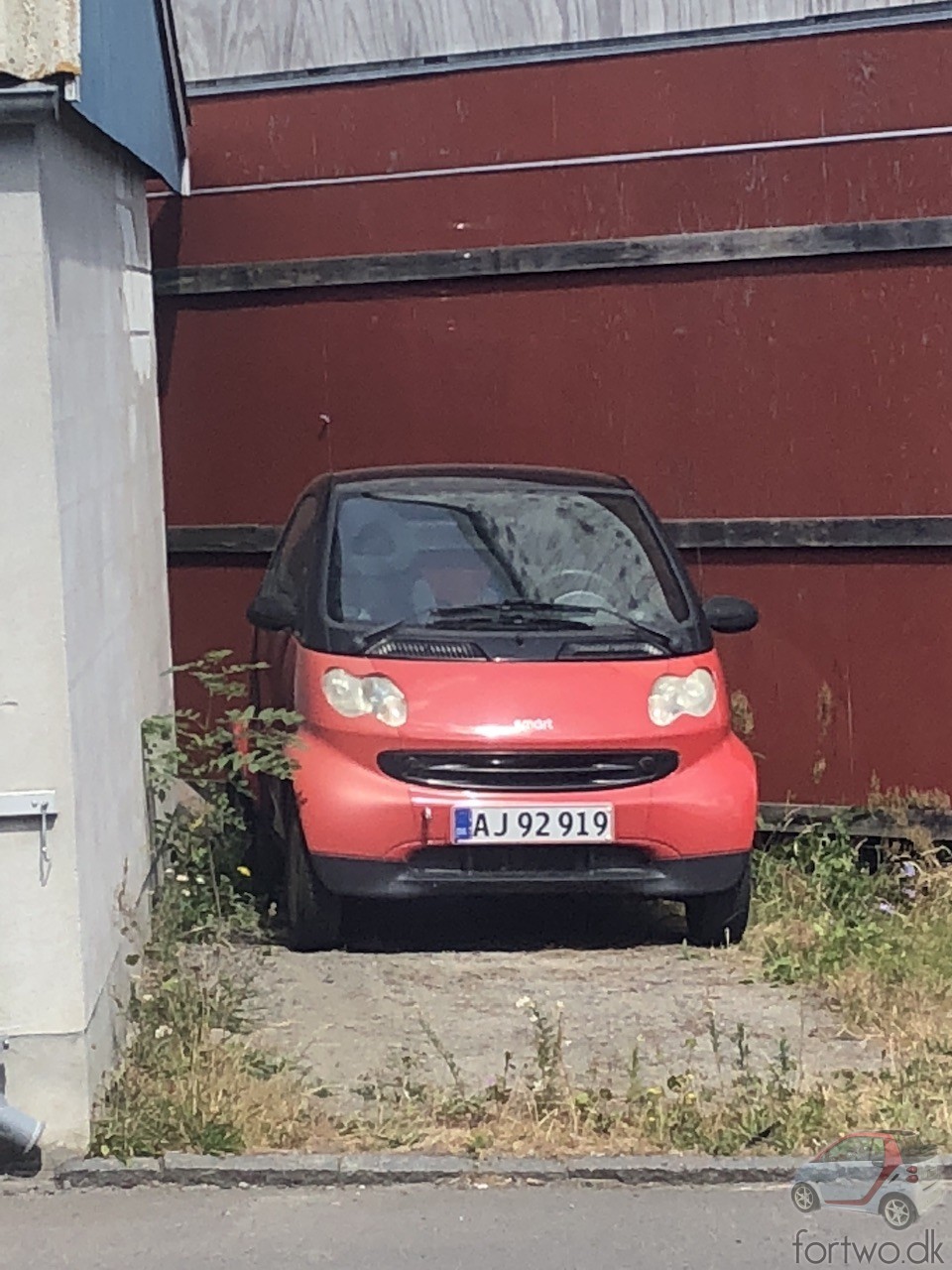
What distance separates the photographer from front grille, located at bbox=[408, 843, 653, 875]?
684cm

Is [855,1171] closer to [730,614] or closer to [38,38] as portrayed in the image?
[730,614]

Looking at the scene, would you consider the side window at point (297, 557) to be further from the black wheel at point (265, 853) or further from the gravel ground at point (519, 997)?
the gravel ground at point (519, 997)

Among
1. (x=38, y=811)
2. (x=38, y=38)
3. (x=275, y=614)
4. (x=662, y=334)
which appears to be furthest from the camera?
(x=662, y=334)

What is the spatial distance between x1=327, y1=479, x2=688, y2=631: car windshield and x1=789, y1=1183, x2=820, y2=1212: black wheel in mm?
2621

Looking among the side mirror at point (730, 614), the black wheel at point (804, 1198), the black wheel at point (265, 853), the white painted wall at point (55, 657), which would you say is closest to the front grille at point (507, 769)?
the side mirror at point (730, 614)

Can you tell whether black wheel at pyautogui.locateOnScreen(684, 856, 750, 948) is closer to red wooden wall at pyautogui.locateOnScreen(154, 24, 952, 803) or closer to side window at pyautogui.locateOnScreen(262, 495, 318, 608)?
red wooden wall at pyautogui.locateOnScreen(154, 24, 952, 803)

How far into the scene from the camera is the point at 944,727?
315 inches

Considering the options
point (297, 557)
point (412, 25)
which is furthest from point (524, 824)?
point (412, 25)

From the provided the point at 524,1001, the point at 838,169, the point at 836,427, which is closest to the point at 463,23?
the point at 838,169

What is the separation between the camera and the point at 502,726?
6.82 m

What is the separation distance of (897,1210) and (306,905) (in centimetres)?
270

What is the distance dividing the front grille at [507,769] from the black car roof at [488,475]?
1.37m

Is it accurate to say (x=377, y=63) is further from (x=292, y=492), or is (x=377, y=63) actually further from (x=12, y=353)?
(x=12, y=353)

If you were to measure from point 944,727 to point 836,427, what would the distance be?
4.35ft
